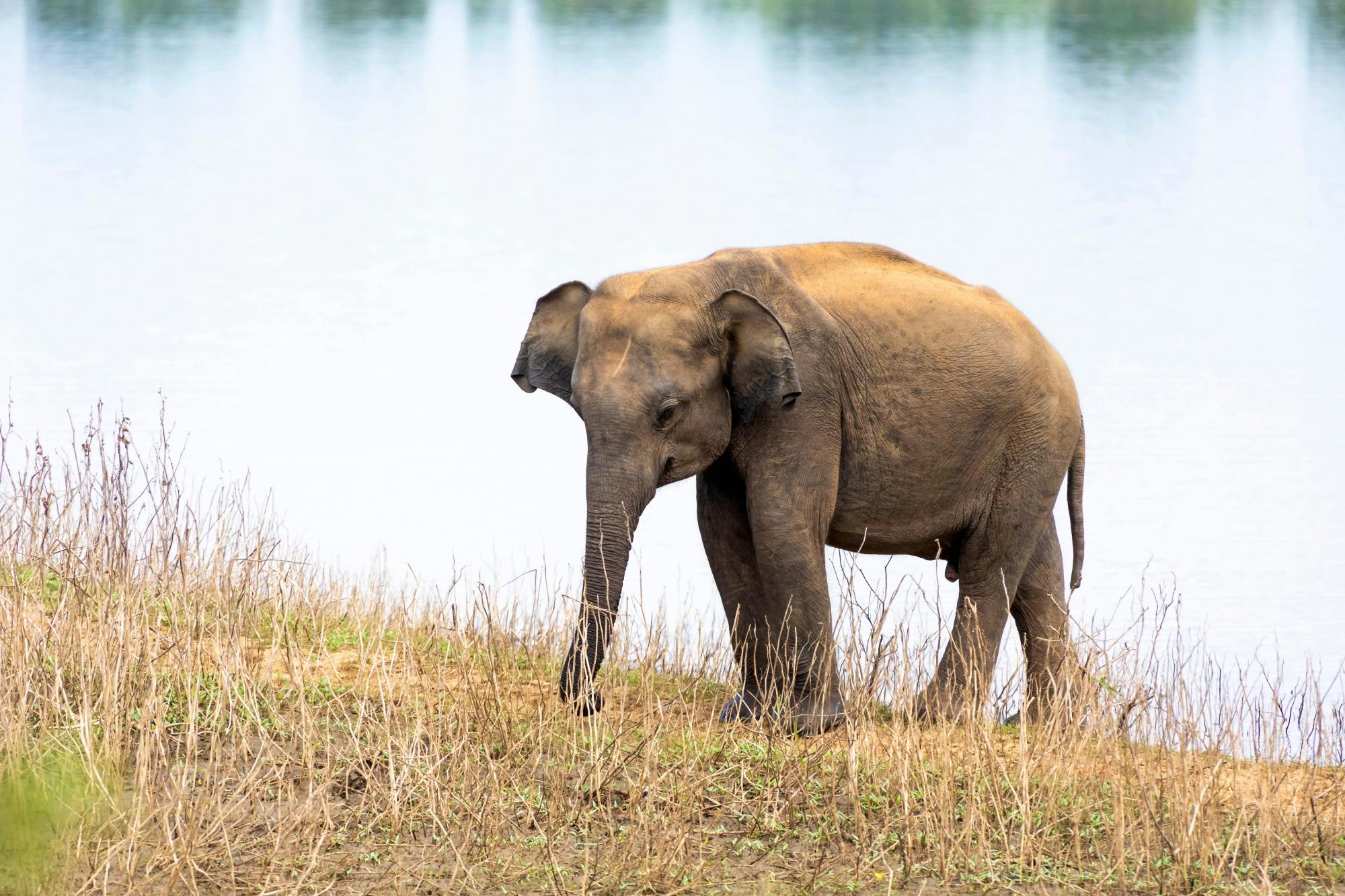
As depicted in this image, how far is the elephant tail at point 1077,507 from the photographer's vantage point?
412 inches

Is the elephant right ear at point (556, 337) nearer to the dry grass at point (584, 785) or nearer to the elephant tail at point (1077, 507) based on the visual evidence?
the dry grass at point (584, 785)

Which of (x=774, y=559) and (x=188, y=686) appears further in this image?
(x=774, y=559)

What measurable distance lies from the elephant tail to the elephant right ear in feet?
10.9

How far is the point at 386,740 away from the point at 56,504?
493 cm

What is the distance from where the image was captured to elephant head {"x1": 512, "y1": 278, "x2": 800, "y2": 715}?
26.9 ft

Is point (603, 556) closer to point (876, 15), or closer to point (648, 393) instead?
point (648, 393)

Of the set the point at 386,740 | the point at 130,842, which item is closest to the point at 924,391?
the point at 386,740

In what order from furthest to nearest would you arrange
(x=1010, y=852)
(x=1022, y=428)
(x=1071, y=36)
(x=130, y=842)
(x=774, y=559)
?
(x=1071, y=36) → (x=1022, y=428) → (x=774, y=559) → (x=1010, y=852) → (x=130, y=842)

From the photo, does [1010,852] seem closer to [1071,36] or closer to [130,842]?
[130,842]

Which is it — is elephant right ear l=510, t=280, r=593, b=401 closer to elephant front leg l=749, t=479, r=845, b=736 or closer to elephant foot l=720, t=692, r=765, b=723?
elephant front leg l=749, t=479, r=845, b=736

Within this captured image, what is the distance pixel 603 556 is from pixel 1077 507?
150 inches

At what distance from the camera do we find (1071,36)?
296ft

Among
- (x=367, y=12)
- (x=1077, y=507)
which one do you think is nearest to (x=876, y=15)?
(x=367, y=12)

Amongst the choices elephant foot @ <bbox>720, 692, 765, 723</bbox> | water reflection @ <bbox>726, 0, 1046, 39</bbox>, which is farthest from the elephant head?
water reflection @ <bbox>726, 0, 1046, 39</bbox>
